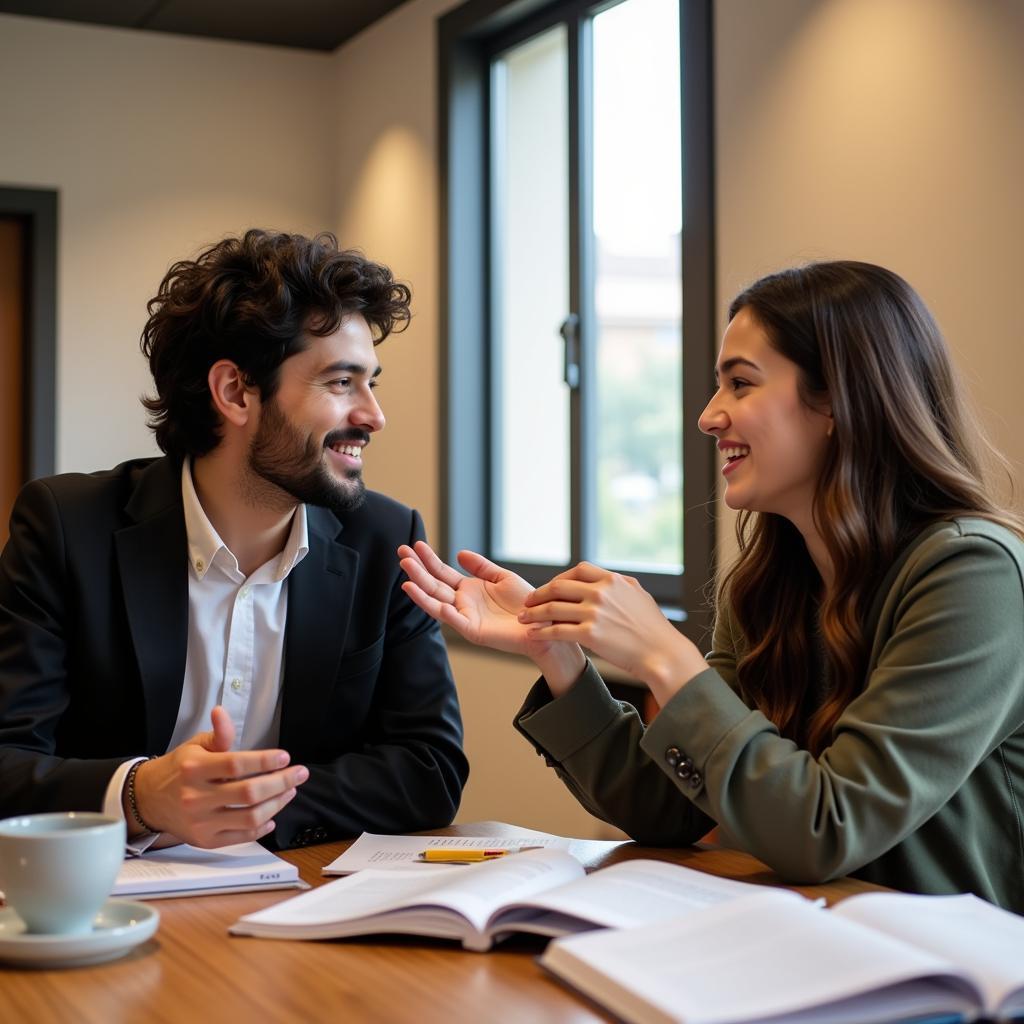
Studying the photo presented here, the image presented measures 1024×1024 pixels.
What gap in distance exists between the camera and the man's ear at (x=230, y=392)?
203cm

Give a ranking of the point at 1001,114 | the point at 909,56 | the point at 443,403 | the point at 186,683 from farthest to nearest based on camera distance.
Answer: the point at 443,403 → the point at 909,56 → the point at 1001,114 → the point at 186,683

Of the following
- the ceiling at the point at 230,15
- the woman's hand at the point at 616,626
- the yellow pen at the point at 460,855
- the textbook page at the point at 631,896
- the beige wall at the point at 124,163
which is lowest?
the yellow pen at the point at 460,855

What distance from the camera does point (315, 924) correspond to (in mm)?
1103

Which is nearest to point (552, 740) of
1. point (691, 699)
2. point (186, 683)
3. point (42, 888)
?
point (691, 699)

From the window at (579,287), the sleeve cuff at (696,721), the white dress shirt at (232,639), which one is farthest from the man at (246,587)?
the window at (579,287)

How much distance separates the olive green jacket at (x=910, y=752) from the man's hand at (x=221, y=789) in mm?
377

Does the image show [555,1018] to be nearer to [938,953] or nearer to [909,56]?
[938,953]

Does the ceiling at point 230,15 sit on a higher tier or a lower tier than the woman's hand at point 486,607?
higher

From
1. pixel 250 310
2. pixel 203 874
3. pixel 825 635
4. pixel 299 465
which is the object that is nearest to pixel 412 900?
pixel 203 874

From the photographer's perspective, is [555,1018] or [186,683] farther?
[186,683]

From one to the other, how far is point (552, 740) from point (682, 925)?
22.1 inches

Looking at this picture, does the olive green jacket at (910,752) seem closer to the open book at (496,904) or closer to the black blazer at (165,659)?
the open book at (496,904)

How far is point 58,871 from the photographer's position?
39.2 inches

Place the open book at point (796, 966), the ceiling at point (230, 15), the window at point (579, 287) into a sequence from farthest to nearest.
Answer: the ceiling at point (230, 15) < the window at point (579, 287) < the open book at point (796, 966)
